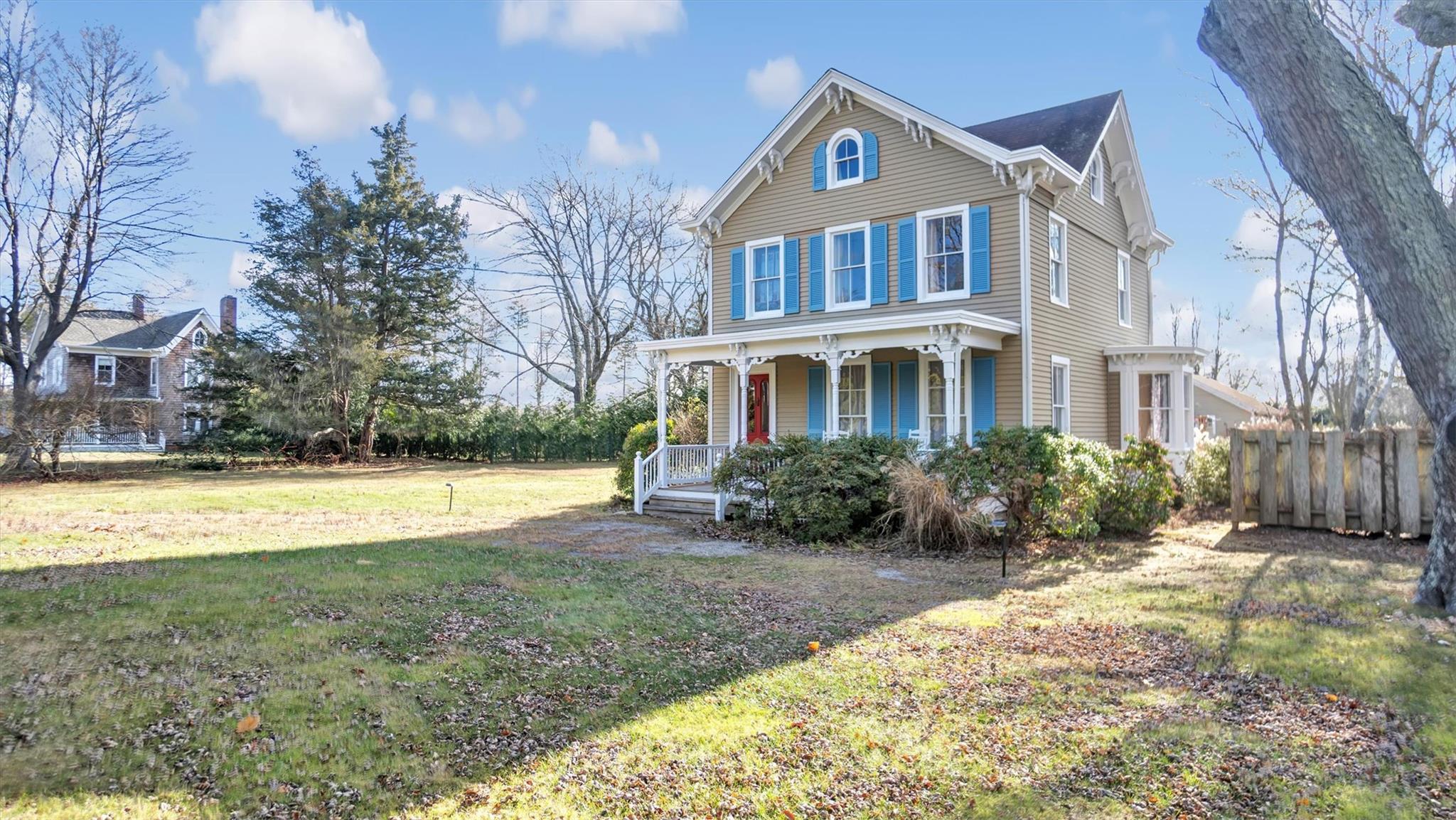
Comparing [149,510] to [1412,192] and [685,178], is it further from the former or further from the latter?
[685,178]

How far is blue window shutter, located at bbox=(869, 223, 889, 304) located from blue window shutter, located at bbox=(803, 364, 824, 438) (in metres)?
1.85

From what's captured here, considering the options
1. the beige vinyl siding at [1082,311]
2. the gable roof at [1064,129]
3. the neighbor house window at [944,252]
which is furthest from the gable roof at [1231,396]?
the neighbor house window at [944,252]

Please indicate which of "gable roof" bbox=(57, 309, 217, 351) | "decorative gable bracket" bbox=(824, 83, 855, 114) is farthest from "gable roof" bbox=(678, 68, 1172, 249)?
"gable roof" bbox=(57, 309, 217, 351)

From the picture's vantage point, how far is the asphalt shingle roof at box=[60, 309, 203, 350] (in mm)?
37844

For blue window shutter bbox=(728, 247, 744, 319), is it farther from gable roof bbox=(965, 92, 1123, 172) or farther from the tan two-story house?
gable roof bbox=(965, 92, 1123, 172)

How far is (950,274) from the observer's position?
14242mm

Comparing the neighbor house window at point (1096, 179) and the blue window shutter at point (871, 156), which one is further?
the neighbor house window at point (1096, 179)

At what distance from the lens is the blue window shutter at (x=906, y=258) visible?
47.6 ft

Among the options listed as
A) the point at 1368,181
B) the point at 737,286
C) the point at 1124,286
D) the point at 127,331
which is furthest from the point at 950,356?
the point at 127,331

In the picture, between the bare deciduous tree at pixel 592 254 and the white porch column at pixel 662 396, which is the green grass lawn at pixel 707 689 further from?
the bare deciduous tree at pixel 592 254

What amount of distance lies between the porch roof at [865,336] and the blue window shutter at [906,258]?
398mm

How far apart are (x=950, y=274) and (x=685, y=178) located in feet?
85.8

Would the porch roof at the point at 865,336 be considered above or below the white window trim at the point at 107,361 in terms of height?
below

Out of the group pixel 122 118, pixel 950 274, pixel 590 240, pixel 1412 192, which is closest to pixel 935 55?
pixel 950 274
